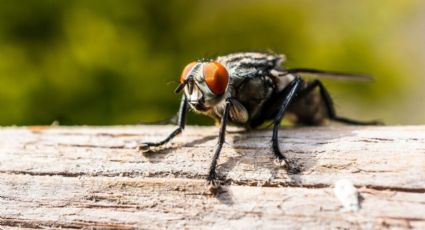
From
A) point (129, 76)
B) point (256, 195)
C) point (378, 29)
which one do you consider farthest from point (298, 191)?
point (378, 29)

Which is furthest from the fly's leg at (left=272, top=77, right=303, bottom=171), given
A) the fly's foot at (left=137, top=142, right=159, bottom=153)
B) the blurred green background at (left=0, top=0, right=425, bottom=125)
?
the blurred green background at (left=0, top=0, right=425, bottom=125)

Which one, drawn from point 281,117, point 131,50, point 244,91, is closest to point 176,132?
point 244,91

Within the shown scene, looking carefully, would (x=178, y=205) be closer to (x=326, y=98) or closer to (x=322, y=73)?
(x=322, y=73)

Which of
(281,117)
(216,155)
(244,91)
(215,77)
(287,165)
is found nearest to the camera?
(287,165)

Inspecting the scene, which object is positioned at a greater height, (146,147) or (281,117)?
(281,117)

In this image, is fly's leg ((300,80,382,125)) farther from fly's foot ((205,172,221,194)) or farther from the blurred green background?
fly's foot ((205,172,221,194))

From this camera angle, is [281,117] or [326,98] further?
[326,98]

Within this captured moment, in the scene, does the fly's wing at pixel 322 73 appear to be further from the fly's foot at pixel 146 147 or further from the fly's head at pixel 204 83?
the fly's foot at pixel 146 147
